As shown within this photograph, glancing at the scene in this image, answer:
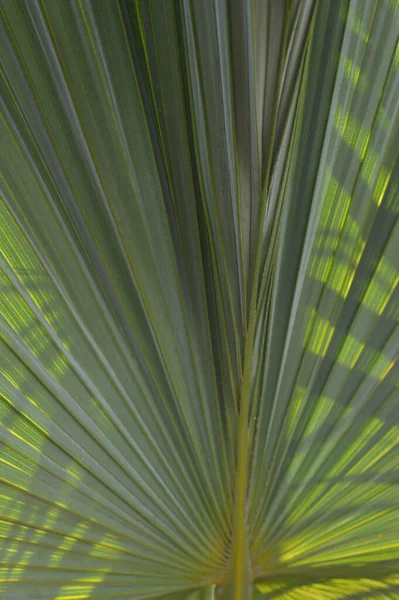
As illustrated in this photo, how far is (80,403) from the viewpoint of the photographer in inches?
28.3

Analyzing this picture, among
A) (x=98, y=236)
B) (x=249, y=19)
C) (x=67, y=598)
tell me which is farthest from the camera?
(x=67, y=598)

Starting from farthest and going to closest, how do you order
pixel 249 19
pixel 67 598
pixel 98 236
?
pixel 67 598 < pixel 98 236 < pixel 249 19

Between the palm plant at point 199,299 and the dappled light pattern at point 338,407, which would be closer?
the palm plant at point 199,299

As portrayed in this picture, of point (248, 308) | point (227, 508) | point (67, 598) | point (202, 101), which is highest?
point (202, 101)

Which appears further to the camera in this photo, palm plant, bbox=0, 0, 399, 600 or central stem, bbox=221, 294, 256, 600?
central stem, bbox=221, 294, 256, 600

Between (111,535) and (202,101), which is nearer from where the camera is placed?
(202,101)

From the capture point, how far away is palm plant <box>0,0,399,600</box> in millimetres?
564

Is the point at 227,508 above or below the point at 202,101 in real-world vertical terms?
below

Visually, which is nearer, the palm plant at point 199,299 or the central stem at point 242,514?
the palm plant at point 199,299

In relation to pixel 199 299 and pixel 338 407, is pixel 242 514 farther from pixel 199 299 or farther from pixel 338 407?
pixel 199 299

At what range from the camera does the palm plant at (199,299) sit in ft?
1.85

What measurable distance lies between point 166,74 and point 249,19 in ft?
0.33

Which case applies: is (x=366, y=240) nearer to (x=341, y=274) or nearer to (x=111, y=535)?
(x=341, y=274)

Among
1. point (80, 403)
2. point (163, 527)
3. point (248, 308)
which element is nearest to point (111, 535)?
point (163, 527)
